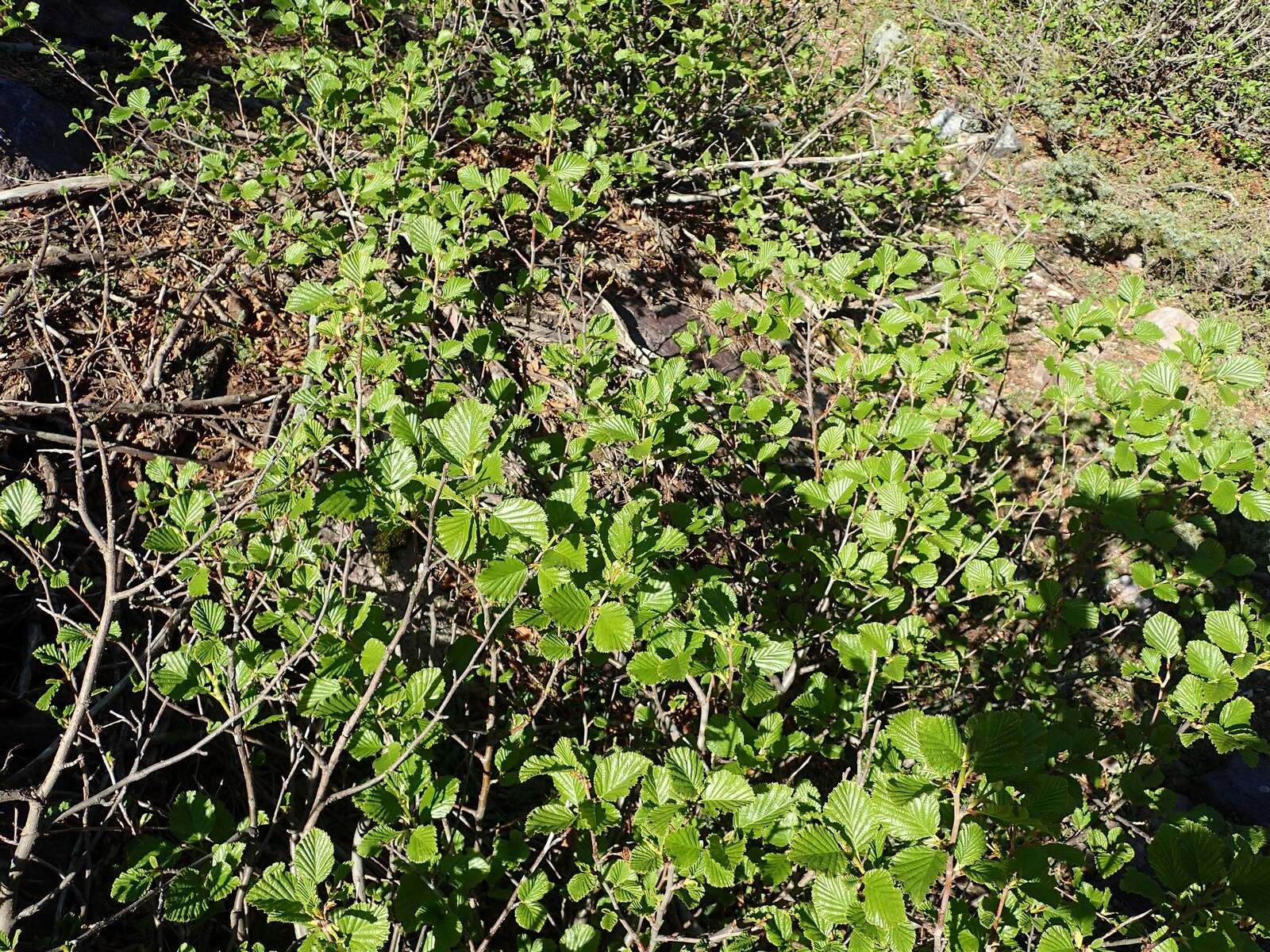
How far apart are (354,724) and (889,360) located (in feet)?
5.56

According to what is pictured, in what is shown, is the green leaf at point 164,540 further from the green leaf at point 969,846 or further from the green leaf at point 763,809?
the green leaf at point 969,846

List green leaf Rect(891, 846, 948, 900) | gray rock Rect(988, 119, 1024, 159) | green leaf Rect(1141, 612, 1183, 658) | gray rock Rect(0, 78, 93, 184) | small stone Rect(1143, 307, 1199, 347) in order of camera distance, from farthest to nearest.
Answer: gray rock Rect(988, 119, 1024, 159) → small stone Rect(1143, 307, 1199, 347) → gray rock Rect(0, 78, 93, 184) → green leaf Rect(1141, 612, 1183, 658) → green leaf Rect(891, 846, 948, 900)

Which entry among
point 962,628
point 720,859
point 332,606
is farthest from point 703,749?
point 962,628

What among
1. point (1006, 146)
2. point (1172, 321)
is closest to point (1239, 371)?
point (1172, 321)

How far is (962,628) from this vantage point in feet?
10.6

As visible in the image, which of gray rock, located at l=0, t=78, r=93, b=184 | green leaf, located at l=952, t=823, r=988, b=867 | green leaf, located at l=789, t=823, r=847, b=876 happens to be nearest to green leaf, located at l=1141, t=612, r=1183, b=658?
green leaf, located at l=952, t=823, r=988, b=867

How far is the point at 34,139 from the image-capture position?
3.62 metres

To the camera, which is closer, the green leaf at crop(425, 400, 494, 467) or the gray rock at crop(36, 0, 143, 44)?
the green leaf at crop(425, 400, 494, 467)

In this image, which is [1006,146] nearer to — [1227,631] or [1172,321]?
[1172,321]

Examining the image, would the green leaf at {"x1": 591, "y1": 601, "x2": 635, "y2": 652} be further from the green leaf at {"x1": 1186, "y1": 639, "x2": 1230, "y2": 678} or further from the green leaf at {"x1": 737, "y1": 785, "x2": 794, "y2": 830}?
the green leaf at {"x1": 1186, "y1": 639, "x2": 1230, "y2": 678}

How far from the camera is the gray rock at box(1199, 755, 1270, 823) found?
10.3ft

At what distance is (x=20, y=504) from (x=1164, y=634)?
2.49 metres

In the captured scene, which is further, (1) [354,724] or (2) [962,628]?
(2) [962,628]

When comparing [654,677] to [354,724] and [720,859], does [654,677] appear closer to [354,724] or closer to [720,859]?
[720,859]
